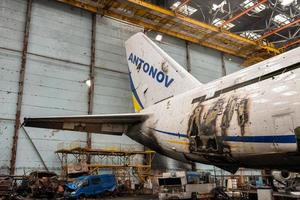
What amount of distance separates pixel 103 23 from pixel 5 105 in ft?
34.1

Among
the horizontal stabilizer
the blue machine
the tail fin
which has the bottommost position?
the blue machine

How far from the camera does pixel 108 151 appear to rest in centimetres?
2017

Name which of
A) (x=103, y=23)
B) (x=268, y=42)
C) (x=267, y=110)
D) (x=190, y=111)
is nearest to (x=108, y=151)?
(x=103, y=23)

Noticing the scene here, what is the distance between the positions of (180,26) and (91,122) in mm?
19659

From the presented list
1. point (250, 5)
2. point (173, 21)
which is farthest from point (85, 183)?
point (250, 5)

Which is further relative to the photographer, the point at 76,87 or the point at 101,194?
the point at 76,87

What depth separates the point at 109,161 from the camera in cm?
2195

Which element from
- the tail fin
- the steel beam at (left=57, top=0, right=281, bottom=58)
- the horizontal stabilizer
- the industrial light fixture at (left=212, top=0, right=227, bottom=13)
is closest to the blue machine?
the tail fin

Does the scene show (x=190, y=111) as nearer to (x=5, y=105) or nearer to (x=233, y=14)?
(x=5, y=105)

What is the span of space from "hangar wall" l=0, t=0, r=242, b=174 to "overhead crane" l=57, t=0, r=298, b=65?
1.08 metres

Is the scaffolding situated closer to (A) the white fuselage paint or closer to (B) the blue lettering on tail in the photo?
(B) the blue lettering on tail

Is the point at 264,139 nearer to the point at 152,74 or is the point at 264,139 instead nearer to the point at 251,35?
the point at 152,74

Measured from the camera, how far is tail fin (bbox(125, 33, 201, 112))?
957cm

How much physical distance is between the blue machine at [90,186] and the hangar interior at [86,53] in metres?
3.40
